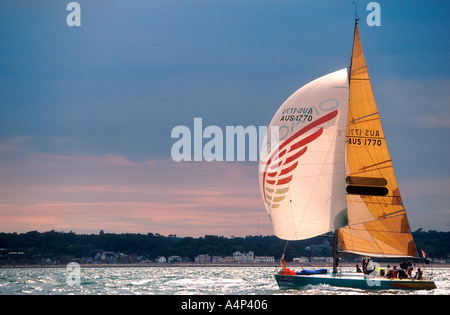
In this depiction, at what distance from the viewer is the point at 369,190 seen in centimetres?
3556

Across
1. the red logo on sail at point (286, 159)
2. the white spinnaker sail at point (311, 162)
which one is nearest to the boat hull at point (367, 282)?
the white spinnaker sail at point (311, 162)

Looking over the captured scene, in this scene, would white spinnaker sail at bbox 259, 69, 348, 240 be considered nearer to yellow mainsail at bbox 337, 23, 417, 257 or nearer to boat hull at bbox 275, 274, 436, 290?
yellow mainsail at bbox 337, 23, 417, 257

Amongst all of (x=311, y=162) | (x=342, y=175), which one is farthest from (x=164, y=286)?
(x=342, y=175)

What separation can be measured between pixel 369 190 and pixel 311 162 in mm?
3565

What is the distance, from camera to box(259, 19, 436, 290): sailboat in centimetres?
3525

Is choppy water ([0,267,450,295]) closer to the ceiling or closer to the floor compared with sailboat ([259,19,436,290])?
closer to the floor

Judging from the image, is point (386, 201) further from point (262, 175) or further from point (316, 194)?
point (262, 175)

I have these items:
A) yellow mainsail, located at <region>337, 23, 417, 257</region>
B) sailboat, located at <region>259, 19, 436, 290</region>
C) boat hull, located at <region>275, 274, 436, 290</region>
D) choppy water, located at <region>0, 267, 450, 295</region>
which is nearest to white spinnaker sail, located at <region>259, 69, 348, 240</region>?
sailboat, located at <region>259, 19, 436, 290</region>

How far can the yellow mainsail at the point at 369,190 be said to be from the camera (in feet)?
116

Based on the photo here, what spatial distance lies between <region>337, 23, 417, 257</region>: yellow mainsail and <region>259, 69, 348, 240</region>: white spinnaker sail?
20.4 inches

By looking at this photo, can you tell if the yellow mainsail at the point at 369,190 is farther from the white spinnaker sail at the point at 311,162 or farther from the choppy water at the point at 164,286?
Answer: the choppy water at the point at 164,286

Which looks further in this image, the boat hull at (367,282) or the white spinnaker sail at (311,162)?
the white spinnaker sail at (311,162)

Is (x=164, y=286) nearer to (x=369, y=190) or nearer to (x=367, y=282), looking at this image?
(x=369, y=190)

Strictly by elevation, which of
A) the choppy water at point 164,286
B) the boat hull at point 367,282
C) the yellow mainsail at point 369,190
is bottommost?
the choppy water at point 164,286
